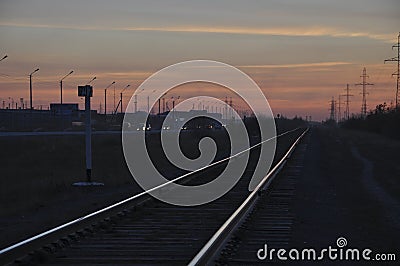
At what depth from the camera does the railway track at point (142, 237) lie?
1159 cm

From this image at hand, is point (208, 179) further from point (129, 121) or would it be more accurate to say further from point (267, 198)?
point (129, 121)

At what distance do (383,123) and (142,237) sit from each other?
9766cm

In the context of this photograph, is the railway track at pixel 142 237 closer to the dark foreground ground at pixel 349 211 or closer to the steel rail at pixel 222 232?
the steel rail at pixel 222 232

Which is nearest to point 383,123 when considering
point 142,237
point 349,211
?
point 349,211

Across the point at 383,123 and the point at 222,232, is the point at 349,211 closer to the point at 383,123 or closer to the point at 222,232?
the point at 222,232

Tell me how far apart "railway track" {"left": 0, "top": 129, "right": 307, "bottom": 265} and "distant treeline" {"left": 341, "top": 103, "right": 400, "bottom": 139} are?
7280 cm

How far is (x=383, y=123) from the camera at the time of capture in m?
108

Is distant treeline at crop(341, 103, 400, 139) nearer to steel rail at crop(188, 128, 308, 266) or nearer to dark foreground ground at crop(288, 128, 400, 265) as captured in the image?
→ dark foreground ground at crop(288, 128, 400, 265)

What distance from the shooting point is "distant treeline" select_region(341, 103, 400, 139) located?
9225cm

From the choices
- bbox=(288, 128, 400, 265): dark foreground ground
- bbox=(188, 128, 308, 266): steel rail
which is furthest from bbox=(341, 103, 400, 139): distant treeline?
bbox=(188, 128, 308, 266): steel rail

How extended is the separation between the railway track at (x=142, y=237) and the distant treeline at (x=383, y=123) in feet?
239

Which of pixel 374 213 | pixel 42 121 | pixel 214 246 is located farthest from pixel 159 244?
pixel 42 121

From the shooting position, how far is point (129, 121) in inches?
5118

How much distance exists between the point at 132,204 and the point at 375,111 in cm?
11633
